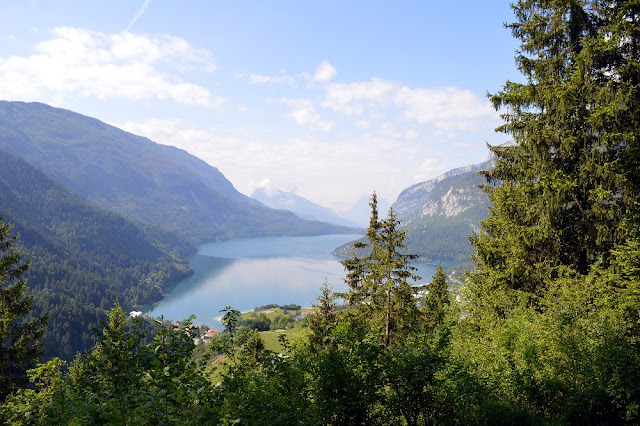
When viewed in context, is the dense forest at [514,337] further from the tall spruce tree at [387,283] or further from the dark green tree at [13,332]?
the tall spruce tree at [387,283]

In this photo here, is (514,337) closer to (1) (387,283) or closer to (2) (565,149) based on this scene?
(2) (565,149)

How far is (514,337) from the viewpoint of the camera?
368 inches

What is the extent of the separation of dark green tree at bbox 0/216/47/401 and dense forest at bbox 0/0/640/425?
11cm

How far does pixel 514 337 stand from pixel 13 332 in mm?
23259

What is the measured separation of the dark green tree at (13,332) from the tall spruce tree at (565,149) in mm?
22306

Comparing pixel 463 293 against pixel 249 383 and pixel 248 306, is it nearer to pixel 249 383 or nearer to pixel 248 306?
pixel 249 383

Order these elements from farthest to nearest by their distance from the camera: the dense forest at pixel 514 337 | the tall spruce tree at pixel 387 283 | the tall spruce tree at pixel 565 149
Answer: the tall spruce tree at pixel 387 283 < the tall spruce tree at pixel 565 149 < the dense forest at pixel 514 337

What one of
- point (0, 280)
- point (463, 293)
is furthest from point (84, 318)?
point (463, 293)

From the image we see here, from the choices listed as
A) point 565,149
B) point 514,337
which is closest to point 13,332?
point 514,337

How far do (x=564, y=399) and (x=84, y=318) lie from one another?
147064mm

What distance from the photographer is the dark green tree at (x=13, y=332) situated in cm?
1644

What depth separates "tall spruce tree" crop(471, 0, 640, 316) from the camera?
11.0m

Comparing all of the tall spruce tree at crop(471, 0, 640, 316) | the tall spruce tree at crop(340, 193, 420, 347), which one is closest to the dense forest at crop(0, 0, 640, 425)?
the tall spruce tree at crop(471, 0, 640, 316)

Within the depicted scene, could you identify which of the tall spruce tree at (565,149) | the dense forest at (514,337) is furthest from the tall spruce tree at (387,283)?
the tall spruce tree at (565,149)
